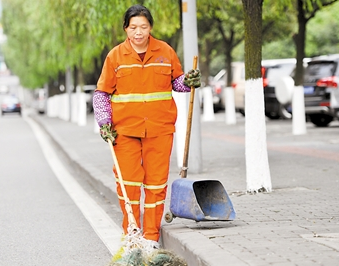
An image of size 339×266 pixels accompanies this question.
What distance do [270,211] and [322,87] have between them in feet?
47.3

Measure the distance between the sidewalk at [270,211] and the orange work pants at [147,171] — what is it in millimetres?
213

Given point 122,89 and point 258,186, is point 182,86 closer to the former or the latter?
point 122,89

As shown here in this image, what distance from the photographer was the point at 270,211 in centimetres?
830

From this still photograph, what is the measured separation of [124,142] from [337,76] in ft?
50.7

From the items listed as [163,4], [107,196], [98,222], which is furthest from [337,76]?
[98,222]

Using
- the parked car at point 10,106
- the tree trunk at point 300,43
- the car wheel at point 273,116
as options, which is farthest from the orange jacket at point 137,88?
the parked car at point 10,106

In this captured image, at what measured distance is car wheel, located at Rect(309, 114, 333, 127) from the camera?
2384 centimetres

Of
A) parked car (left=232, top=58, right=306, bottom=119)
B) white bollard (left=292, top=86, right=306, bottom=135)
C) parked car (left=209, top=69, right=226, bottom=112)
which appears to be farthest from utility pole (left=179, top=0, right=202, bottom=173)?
parked car (left=209, top=69, right=226, bottom=112)

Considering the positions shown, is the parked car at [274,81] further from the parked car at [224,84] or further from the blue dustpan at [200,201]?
the blue dustpan at [200,201]

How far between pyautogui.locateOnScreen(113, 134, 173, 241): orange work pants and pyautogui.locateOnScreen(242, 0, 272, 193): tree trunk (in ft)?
9.60

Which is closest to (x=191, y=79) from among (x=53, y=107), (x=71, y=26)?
(x=71, y=26)

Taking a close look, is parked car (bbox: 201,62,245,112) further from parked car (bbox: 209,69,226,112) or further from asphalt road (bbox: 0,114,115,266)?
asphalt road (bbox: 0,114,115,266)

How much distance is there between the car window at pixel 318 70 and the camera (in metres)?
22.3

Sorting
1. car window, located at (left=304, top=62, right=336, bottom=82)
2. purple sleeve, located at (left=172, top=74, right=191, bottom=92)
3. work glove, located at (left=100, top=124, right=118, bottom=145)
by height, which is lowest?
work glove, located at (left=100, top=124, right=118, bottom=145)
